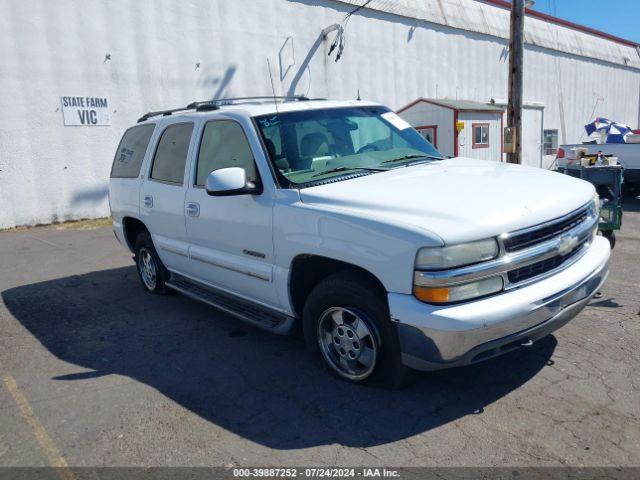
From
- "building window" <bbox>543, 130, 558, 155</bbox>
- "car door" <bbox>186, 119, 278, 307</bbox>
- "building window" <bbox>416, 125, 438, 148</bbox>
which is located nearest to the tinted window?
"car door" <bbox>186, 119, 278, 307</bbox>

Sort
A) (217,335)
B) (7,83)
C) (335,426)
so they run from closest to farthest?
1. (335,426)
2. (217,335)
3. (7,83)

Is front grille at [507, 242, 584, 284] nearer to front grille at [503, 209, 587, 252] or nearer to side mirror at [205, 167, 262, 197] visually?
front grille at [503, 209, 587, 252]

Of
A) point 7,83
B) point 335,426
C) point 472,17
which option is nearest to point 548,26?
point 472,17

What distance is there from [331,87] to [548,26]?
45.6 ft

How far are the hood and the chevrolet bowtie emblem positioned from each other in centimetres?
16

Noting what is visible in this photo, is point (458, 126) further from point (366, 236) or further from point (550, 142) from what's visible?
point (366, 236)

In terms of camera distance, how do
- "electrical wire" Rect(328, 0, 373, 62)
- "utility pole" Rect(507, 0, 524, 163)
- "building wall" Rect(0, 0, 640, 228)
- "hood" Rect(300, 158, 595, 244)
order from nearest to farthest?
1. "hood" Rect(300, 158, 595, 244)
2. "utility pole" Rect(507, 0, 524, 163)
3. "building wall" Rect(0, 0, 640, 228)
4. "electrical wire" Rect(328, 0, 373, 62)

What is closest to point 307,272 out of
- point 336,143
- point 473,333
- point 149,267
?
point 336,143

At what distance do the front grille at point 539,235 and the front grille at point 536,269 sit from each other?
0.43ft

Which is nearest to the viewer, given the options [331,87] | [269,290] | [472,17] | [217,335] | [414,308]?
[414,308]

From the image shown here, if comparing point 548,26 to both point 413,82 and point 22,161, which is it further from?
point 22,161

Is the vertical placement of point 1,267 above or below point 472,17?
below

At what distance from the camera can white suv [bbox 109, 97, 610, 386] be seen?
298 cm

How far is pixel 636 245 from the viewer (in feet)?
25.3
